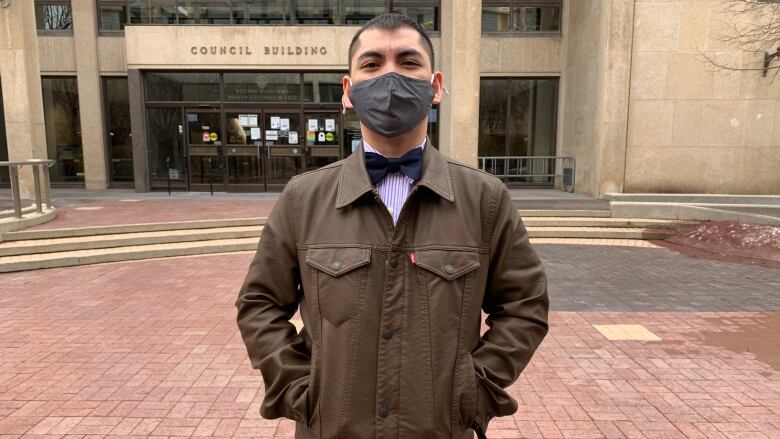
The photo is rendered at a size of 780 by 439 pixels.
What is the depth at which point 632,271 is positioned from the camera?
25.8 ft

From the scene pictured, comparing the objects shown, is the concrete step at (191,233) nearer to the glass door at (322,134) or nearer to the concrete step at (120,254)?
the concrete step at (120,254)

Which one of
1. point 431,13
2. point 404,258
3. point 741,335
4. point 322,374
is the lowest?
point 741,335

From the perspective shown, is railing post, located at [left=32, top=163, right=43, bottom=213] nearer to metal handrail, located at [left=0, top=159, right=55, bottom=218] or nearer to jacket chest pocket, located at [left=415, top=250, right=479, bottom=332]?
metal handrail, located at [left=0, top=159, right=55, bottom=218]

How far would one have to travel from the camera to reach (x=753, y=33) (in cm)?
1331

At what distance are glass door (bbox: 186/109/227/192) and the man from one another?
15004mm

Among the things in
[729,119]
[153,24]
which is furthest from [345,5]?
[729,119]

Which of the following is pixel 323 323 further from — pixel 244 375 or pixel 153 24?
pixel 153 24

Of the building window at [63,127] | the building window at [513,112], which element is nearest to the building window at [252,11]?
the building window at [63,127]

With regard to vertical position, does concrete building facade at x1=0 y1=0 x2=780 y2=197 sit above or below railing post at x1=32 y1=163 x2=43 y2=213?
above

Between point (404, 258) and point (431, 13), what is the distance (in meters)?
16.1

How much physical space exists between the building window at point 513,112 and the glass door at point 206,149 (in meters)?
8.21

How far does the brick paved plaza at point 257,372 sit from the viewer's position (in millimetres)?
3568

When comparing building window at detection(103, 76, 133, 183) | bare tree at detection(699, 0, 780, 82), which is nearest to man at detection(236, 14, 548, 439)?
bare tree at detection(699, 0, 780, 82)

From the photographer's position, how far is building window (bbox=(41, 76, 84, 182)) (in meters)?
16.9
